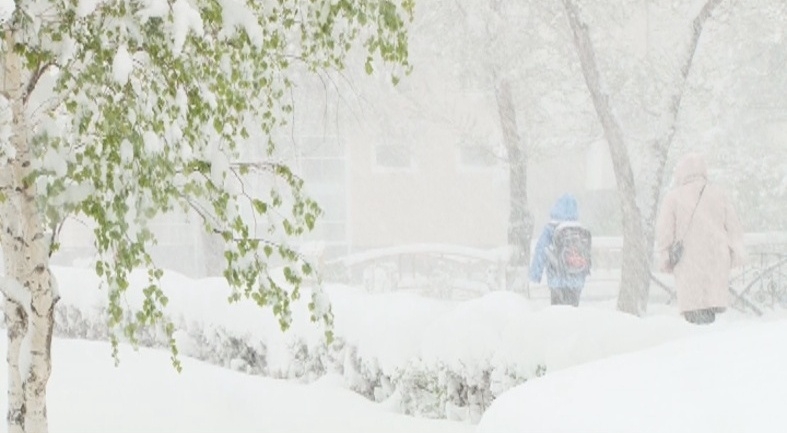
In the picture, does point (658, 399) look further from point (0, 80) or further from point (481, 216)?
point (481, 216)

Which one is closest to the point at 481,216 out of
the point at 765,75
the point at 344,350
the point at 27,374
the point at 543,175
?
the point at 543,175

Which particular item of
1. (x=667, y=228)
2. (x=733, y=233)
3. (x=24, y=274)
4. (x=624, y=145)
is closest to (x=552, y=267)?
(x=667, y=228)

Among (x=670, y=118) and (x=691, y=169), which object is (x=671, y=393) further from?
(x=670, y=118)

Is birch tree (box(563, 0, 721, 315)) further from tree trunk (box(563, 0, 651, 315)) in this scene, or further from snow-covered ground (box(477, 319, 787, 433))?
snow-covered ground (box(477, 319, 787, 433))

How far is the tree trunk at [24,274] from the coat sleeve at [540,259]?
7.50 m

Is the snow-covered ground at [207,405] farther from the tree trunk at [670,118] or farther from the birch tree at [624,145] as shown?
the tree trunk at [670,118]

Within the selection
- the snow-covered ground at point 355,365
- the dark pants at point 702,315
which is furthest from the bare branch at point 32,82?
the dark pants at point 702,315

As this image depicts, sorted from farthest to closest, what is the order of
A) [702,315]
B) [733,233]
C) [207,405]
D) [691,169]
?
1. [702,315]
2. [691,169]
3. [733,233]
4. [207,405]

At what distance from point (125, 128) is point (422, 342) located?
5070 millimetres

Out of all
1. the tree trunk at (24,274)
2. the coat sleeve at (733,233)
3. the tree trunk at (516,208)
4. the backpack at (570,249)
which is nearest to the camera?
the tree trunk at (24,274)

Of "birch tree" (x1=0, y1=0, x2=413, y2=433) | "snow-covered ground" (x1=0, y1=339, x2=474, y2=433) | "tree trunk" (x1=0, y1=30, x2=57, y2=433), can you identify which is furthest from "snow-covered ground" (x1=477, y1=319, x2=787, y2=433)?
"snow-covered ground" (x1=0, y1=339, x2=474, y2=433)

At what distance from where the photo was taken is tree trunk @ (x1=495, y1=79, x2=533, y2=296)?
2027 cm

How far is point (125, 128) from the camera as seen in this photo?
524 centimetres

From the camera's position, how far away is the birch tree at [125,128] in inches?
210
